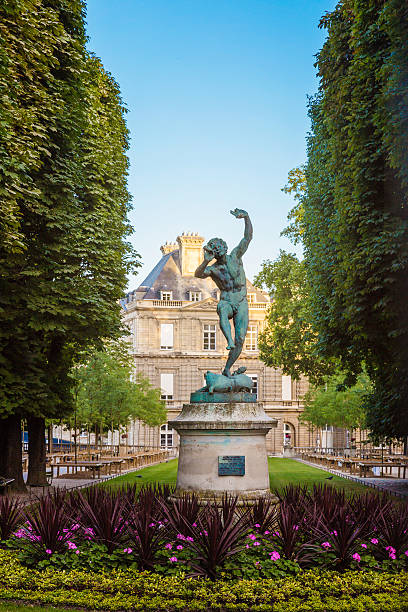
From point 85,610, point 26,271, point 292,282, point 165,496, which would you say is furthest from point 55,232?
point 292,282

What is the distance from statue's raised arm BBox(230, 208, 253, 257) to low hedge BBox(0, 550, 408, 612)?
6.57 metres

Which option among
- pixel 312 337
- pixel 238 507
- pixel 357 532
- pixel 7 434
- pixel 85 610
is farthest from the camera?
pixel 312 337

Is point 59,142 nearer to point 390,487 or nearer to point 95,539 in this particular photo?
point 95,539

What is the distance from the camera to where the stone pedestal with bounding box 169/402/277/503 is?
39.3 ft

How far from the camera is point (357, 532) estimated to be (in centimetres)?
901

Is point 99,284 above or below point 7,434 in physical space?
above

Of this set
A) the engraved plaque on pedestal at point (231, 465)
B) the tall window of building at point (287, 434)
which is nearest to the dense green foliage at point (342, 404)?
the tall window of building at point (287, 434)

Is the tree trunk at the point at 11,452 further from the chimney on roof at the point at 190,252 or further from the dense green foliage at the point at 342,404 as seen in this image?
the chimney on roof at the point at 190,252

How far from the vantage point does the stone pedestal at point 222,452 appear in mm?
11984

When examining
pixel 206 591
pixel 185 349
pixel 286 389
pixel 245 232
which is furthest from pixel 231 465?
pixel 286 389

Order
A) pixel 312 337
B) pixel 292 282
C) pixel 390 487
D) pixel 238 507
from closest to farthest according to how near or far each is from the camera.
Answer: pixel 238 507, pixel 390 487, pixel 312 337, pixel 292 282

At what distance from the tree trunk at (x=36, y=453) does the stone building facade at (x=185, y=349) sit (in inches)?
1529

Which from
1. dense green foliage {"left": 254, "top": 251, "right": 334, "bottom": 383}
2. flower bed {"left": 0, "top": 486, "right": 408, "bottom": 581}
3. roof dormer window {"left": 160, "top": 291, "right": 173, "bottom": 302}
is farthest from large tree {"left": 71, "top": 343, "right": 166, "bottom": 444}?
flower bed {"left": 0, "top": 486, "right": 408, "bottom": 581}

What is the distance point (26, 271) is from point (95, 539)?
8962 mm
